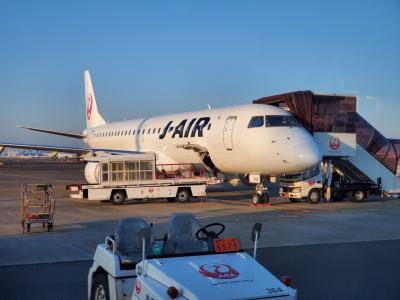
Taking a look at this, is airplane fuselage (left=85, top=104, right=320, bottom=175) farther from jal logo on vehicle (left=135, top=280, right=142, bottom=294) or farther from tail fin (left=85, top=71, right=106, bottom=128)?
jal logo on vehicle (left=135, top=280, right=142, bottom=294)

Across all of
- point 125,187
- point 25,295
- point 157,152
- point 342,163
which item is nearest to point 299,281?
point 25,295

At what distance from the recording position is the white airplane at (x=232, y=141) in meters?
19.9

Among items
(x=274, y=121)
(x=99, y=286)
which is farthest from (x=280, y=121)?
(x=99, y=286)

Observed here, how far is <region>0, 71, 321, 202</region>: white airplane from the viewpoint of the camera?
19.9m

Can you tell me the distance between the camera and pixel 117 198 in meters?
22.1

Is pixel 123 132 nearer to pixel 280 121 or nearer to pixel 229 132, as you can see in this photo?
pixel 229 132

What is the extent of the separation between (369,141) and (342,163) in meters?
1.83

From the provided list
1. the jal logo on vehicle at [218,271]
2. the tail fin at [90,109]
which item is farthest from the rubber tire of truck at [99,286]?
the tail fin at [90,109]

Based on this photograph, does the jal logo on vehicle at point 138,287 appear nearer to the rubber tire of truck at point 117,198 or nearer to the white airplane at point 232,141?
the white airplane at point 232,141

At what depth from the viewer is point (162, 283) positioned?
16.4 feet

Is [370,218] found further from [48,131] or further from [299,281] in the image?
[48,131]

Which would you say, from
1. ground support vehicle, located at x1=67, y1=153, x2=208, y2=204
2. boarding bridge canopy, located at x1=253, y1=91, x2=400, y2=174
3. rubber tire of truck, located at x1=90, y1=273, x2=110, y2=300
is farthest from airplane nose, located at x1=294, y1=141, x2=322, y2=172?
→ rubber tire of truck, located at x1=90, y1=273, x2=110, y2=300

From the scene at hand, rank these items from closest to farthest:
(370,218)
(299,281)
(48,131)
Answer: (299,281) < (370,218) < (48,131)

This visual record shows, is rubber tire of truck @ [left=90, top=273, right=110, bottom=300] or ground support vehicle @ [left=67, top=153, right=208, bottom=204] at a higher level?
ground support vehicle @ [left=67, top=153, right=208, bottom=204]
